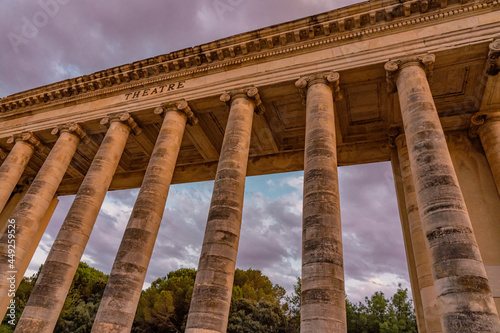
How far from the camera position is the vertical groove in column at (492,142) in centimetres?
1947

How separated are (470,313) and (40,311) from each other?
19.8 metres

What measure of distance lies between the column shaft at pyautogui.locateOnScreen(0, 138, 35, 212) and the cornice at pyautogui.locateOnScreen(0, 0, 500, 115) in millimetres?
3930

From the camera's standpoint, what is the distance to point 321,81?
1919 cm

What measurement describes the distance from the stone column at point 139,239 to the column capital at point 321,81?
850 centimetres

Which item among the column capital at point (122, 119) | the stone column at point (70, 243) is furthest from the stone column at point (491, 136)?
the stone column at point (70, 243)

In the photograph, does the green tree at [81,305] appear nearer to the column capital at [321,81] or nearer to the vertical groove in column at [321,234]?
the vertical groove in column at [321,234]

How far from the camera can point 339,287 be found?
12.2 metres

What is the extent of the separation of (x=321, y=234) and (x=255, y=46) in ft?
48.2

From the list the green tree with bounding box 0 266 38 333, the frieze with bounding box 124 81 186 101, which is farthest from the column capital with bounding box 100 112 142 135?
the green tree with bounding box 0 266 38 333

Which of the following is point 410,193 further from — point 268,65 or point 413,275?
point 268,65

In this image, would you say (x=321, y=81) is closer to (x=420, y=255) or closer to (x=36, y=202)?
(x=420, y=255)

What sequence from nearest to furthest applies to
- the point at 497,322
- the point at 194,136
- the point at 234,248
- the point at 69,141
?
1. the point at 497,322
2. the point at 234,248
3. the point at 69,141
4. the point at 194,136

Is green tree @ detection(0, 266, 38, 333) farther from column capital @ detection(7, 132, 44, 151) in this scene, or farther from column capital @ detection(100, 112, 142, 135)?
column capital @ detection(100, 112, 142, 135)

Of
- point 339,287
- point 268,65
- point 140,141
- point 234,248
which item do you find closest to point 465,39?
point 268,65
